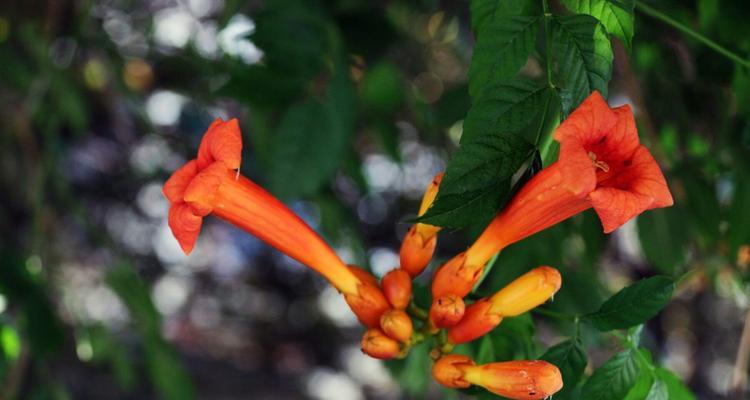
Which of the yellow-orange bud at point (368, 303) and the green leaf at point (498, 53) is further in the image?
the yellow-orange bud at point (368, 303)

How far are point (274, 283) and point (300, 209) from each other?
2.38 m

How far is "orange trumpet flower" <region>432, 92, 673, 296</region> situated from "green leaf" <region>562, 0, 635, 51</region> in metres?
0.10

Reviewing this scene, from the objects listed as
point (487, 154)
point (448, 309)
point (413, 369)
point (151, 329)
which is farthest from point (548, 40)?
point (151, 329)

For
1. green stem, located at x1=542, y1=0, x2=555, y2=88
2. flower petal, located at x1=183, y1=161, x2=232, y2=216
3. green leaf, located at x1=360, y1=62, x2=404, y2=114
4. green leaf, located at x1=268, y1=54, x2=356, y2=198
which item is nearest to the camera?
green stem, located at x1=542, y1=0, x2=555, y2=88

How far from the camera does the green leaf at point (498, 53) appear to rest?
1136mm

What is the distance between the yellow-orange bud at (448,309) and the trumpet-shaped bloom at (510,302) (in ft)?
0.07

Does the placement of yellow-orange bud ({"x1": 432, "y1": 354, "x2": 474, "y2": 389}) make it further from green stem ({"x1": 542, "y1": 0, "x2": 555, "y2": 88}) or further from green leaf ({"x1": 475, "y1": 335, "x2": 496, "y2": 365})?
green stem ({"x1": 542, "y1": 0, "x2": 555, "y2": 88})

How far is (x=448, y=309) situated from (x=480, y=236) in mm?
125

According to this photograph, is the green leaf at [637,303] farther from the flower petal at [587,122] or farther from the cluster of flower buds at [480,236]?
the flower petal at [587,122]

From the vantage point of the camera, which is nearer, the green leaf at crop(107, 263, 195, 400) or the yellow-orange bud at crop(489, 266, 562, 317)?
the yellow-orange bud at crop(489, 266, 562, 317)

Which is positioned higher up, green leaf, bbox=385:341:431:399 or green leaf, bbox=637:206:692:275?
green leaf, bbox=637:206:692:275

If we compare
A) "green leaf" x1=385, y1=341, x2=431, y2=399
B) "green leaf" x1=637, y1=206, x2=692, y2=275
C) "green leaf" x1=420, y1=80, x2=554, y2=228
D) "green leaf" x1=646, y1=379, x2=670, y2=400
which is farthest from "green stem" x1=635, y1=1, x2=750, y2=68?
"green leaf" x1=385, y1=341, x2=431, y2=399

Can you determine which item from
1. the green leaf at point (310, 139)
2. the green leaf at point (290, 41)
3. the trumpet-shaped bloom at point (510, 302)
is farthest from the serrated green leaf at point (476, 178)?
the green leaf at point (290, 41)

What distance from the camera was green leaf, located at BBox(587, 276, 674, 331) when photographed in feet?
3.95
